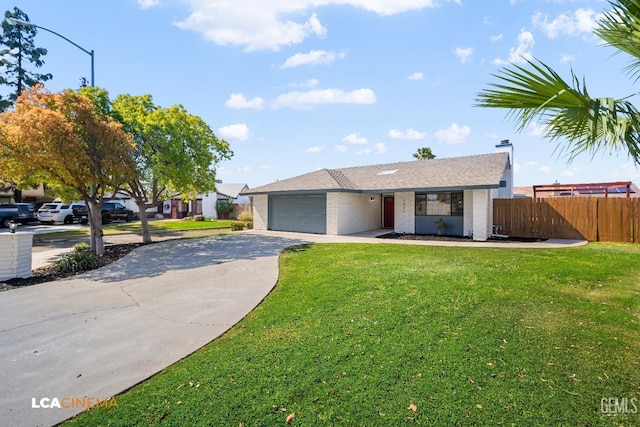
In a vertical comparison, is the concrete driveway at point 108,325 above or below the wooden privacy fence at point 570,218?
below

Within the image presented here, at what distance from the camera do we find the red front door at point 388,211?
2020 cm

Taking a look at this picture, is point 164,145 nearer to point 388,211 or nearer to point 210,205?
point 388,211

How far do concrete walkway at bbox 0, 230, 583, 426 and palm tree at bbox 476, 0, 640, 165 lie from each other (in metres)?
4.98

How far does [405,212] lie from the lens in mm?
17312

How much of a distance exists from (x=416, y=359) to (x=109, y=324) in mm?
4918

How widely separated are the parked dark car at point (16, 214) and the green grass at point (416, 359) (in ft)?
89.0

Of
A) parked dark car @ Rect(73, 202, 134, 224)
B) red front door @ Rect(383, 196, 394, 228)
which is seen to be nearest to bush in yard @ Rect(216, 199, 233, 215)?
parked dark car @ Rect(73, 202, 134, 224)

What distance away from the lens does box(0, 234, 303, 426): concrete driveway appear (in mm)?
3443

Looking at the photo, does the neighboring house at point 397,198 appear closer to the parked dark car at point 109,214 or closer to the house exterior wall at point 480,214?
the house exterior wall at point 480,214

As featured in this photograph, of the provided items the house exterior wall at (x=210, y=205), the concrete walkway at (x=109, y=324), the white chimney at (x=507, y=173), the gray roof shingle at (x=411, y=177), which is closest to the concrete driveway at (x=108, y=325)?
the concrete walkway at (x=109, y=324)

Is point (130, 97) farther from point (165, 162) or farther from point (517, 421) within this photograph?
point (517, 421)

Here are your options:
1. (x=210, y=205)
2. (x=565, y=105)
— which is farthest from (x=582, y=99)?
(x=210, y=205)

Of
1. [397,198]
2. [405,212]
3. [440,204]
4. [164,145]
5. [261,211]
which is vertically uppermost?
[164,145]

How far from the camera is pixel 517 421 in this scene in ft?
8.86
